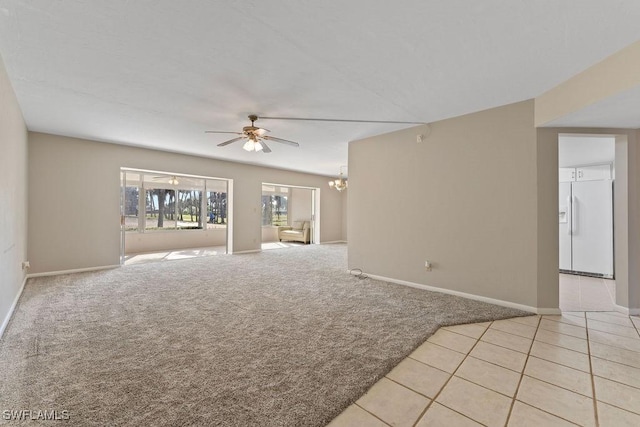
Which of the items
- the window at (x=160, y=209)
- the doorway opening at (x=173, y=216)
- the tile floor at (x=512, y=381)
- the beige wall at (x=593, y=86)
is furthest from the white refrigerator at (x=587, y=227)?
the window at (x=160, y=209)

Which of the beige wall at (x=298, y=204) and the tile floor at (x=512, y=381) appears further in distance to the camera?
the beige wall at (x=298, y=204)

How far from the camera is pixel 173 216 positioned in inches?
344

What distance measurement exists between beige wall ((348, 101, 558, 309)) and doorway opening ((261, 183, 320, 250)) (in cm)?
504

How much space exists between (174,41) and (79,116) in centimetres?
279

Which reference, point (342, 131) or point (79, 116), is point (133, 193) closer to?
point (79, 116)

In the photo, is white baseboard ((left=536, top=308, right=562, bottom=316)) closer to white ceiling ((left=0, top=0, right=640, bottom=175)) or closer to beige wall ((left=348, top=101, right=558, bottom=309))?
beige wall ((left=348, top=101, right=558, bottom=309))

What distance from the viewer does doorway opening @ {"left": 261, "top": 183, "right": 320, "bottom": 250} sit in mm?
9695

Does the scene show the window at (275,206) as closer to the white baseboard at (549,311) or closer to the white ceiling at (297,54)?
the white ceiling at (297,54)

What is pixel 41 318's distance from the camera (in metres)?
2.78

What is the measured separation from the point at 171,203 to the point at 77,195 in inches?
152

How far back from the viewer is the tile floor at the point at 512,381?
1.51m

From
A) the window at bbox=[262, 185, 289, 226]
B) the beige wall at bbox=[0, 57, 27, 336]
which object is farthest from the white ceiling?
the window at bbox=[262, 185, 289, 226]

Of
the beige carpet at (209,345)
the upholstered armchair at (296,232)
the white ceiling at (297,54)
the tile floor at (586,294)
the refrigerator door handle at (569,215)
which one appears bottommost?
the tile floor at (586,294)

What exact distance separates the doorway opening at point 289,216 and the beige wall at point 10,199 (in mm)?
6515
